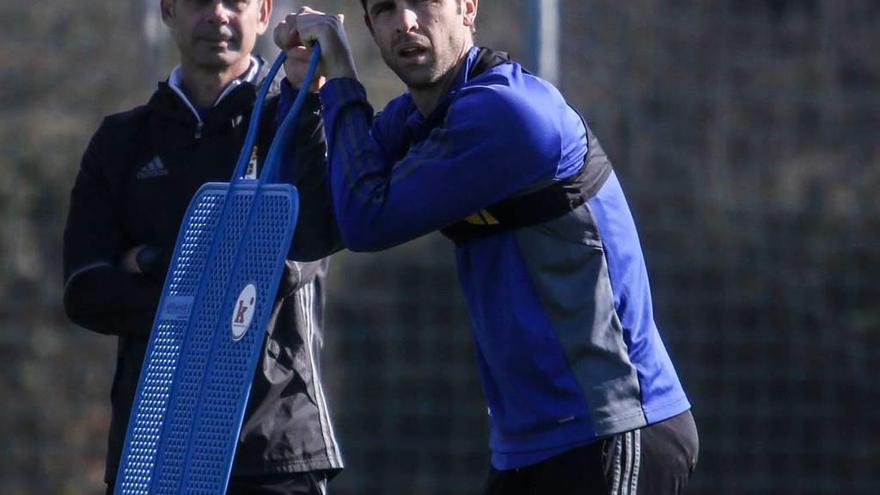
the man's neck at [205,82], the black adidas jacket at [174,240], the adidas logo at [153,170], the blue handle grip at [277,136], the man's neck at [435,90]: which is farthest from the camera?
the man's neck at [205,82]

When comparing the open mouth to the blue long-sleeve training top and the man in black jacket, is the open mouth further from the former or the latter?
the man in black jacket

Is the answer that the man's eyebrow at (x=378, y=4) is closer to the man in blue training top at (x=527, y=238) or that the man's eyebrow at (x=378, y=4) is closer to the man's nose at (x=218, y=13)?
the man in blue training top at (x=527, y=238)

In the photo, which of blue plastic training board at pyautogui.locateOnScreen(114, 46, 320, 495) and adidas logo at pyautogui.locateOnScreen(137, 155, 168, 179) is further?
adidas logo at pyautogui.locateOnScreen(137, 155, 168, 179)

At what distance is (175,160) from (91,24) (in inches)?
135

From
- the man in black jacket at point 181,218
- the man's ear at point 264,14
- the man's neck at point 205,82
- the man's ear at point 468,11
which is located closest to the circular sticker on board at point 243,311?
the man in black jacket at point 181,218

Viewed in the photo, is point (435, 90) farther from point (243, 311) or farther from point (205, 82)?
point (205, 82)

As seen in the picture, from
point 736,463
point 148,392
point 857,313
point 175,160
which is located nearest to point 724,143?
point 857,313

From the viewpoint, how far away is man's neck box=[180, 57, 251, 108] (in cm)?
367

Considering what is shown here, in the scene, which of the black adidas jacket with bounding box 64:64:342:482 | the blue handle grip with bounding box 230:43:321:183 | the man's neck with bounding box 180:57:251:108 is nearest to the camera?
the blue handle grip with bounding box 230:43:321:183

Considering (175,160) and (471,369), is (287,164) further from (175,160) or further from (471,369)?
(471,369)

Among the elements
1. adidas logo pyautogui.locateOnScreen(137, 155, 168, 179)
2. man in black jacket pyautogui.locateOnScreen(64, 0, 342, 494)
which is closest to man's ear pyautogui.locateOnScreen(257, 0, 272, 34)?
man in black jacket pyautogui.locateOnScreen(64, 0, 342, 494)

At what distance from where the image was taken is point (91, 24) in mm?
6777

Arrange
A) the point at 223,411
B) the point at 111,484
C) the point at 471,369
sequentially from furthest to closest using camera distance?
the point at 471,369
the point at 111,484
the point at 223,411

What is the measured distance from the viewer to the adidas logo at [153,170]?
355 centimetres
